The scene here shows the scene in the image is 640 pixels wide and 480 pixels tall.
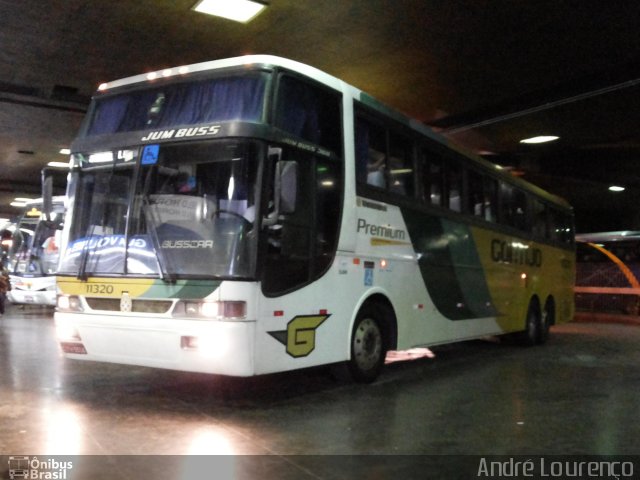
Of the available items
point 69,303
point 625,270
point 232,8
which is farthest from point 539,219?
point 625,270

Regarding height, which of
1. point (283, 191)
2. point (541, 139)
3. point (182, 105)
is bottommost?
point (283, 191)

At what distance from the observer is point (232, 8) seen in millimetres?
9328

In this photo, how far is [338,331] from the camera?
732 centimetres

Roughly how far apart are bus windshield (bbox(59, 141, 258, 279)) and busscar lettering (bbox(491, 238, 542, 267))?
6923 mm

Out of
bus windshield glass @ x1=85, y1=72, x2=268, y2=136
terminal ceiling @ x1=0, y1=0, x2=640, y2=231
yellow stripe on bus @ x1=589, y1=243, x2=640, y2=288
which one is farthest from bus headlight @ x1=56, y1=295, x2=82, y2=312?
yellow stripe on bus @ x1=589, y1=243, x2=640, y2=288

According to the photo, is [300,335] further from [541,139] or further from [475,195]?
[541,139]

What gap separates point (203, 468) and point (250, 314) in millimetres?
1632

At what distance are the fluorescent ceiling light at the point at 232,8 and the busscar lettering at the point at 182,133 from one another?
10.8ft

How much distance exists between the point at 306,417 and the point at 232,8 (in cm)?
606

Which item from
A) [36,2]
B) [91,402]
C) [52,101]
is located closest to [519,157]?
[52,101]

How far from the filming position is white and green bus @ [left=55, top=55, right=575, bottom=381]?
20.3 feet

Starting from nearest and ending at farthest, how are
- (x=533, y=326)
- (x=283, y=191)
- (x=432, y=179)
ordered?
1. (x=283, y=191)
2. (x=432, y=179)
3. (x=533, y=326)

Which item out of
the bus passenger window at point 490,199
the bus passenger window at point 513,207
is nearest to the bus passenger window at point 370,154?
the bus passenger window at point 490,199

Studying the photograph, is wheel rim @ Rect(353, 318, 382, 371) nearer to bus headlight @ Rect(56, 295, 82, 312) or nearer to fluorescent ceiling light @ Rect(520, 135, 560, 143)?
bus headlight @ Rect(56, 295, 82, 312)
